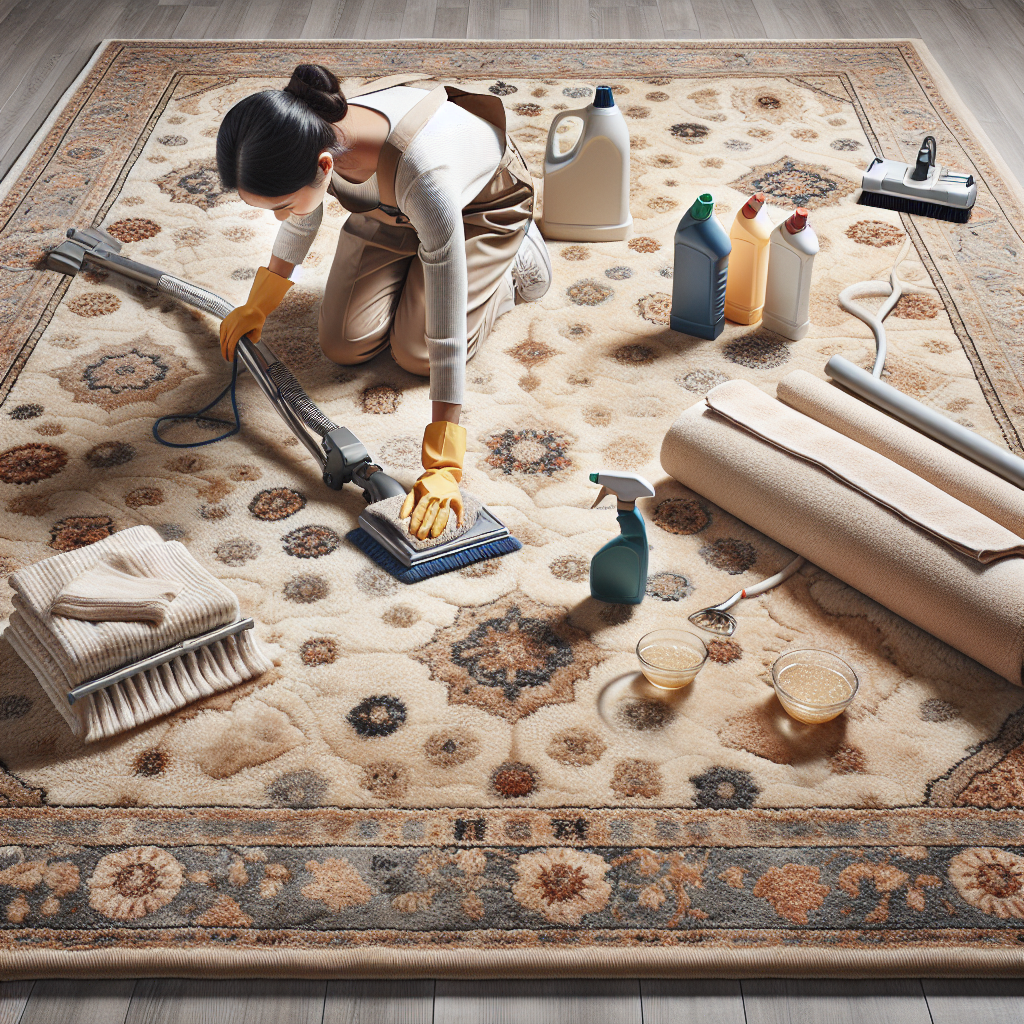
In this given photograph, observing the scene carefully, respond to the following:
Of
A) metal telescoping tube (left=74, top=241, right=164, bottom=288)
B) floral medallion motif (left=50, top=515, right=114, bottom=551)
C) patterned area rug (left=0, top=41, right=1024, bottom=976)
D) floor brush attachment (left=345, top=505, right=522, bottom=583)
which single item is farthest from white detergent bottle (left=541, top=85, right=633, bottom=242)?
floral medallion motif (left=50, top=515, right=114, bottom=551)

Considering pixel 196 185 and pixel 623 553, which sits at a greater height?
pixel 623 553

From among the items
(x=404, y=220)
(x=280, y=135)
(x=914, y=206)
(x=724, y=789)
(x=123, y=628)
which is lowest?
(x=724, y=789)

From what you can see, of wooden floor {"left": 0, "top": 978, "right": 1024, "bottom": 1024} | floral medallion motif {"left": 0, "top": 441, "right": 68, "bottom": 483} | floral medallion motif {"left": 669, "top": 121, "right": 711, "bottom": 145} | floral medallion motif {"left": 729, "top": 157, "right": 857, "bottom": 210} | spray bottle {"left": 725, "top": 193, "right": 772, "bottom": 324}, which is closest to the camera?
wooden floor {"left": 0, "top": 978, "right": 1024, "bottom": 1024}

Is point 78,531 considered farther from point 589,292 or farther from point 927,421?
point 927,421

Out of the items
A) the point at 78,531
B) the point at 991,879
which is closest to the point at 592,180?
the point at 78,531

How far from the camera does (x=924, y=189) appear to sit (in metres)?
1.93

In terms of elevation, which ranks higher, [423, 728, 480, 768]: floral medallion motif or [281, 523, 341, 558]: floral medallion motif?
[423, 728, 480, 768]: floral medallion motif

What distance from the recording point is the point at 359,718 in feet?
5.07

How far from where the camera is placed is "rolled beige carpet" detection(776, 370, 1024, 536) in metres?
1.71

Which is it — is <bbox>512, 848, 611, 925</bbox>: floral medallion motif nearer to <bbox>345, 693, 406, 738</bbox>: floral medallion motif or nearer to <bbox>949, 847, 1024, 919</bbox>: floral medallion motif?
<bbox>345, 693, 406, 738</bbox>: floral medallion motif

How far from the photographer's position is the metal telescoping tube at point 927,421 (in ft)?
5.98

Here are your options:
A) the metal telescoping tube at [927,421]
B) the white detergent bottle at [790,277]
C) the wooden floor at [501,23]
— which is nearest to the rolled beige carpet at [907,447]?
the metal telescoping tube at [927,421]

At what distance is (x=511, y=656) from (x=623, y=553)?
237mm

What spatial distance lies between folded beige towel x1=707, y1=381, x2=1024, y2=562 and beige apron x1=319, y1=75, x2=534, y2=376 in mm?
625
